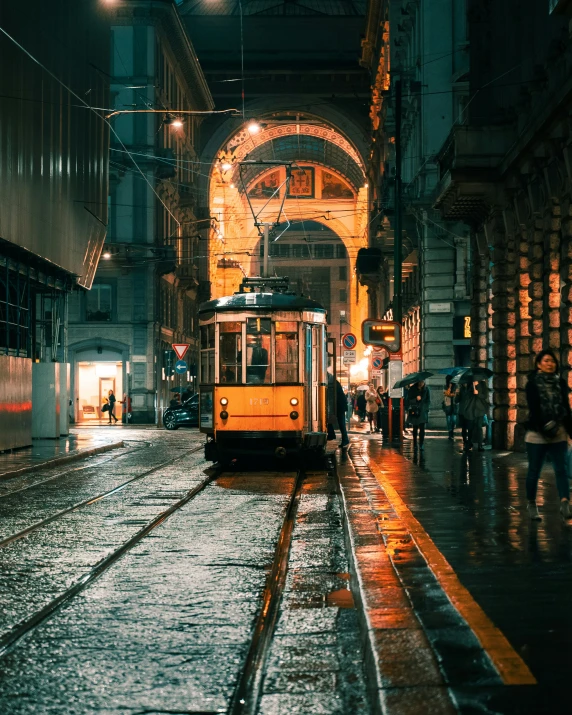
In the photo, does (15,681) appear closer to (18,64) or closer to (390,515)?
(390,515)

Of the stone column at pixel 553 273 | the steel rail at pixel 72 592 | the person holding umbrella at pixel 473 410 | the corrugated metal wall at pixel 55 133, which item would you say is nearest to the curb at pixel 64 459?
the corrugated metal wall at pixel 55 133

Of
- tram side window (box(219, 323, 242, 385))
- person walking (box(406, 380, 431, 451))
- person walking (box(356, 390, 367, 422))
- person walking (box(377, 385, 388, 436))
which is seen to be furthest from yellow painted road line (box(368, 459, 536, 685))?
person walking (box(356, 390, 367, 422))

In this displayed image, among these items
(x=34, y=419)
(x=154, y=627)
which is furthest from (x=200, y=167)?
(x=154, y=627)

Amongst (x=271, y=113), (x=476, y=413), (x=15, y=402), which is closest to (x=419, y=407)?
(x=476, y=413)

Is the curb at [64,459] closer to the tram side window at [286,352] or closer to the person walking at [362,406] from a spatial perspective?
the tram side window at [286,352]

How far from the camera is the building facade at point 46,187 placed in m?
26.3

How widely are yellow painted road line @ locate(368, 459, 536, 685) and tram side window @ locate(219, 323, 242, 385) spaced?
31.5 feet

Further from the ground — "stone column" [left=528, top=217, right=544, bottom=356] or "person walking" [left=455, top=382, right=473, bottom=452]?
"stone column" [left=528, top=217, right=544, bottom=356]

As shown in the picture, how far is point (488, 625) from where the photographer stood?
6.25m

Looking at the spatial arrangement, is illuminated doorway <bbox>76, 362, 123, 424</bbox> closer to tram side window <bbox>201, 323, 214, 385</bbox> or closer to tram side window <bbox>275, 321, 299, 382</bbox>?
tram side window <bbox>201, 323, 214, 385</bbox>

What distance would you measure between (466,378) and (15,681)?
19893mm

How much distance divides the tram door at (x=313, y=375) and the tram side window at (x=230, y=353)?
3.66 ft

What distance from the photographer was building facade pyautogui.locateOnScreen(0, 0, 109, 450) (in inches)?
1037

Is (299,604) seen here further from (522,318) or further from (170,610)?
(522,318)
